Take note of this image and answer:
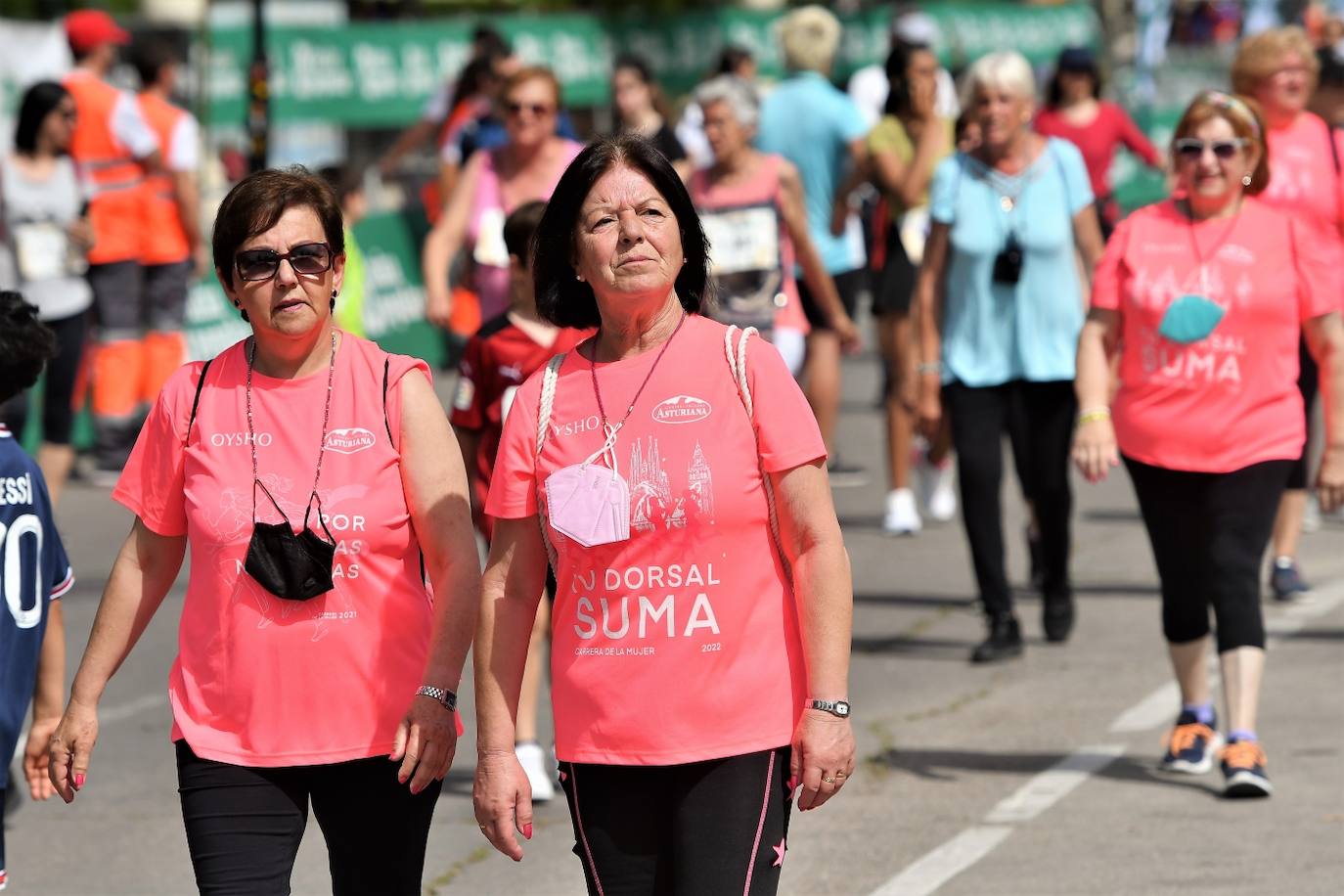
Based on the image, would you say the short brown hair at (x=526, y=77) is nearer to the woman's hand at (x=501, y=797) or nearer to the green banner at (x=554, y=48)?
the woman's hand at (x=501, y=797)

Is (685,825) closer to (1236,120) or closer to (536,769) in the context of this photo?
(536,769)

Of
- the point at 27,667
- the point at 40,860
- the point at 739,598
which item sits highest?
the point at 739,598

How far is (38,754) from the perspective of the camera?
493 centimetres

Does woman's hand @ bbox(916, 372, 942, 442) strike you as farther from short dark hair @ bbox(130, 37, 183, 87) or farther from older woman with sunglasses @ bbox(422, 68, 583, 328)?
short dark hair @ bbox(130, 37, 183, 87)

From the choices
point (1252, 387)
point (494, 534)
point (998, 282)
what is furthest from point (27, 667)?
point (998, 282)

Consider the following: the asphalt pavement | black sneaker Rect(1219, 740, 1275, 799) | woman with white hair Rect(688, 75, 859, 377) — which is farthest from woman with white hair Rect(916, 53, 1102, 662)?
black sneaker Rect(1219, 740, 1275, 799)

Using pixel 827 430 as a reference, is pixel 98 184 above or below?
above

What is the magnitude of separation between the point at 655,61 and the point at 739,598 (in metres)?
20.6

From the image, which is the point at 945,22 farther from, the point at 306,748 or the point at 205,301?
the point at 306,748

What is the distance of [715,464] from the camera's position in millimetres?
4000

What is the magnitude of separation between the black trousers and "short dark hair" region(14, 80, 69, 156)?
4874 mm

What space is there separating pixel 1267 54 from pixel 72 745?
5.52 meters

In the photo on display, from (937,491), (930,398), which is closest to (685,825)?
(930,398)

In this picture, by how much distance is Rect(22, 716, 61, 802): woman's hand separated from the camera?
4906mm
